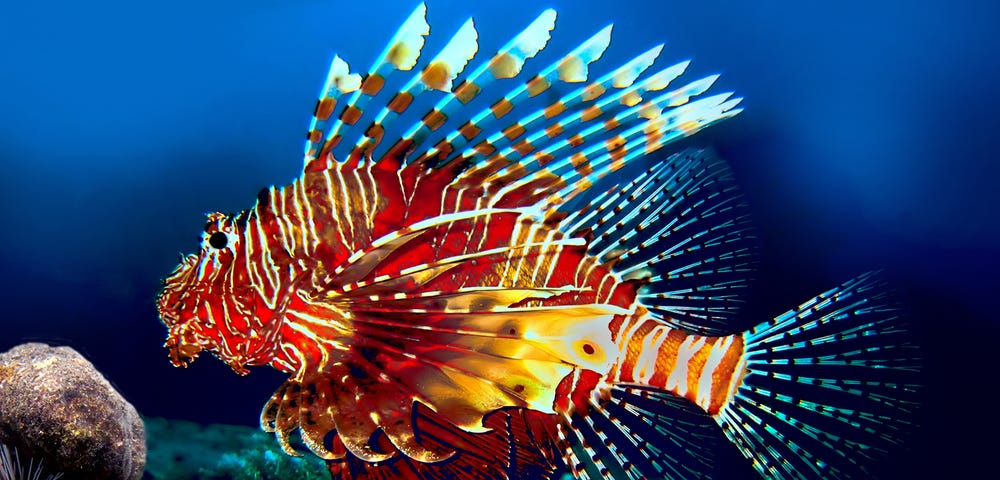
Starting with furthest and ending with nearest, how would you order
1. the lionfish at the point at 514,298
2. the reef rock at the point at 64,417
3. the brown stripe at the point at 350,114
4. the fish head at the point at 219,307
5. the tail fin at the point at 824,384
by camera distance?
the reef rock at the point at 64,417 < the tail fin at the point at 824,384 < the brown stripe at the point at 350,114 < the fish head at the point at 219,307 < the lionfish at the point at 514,298

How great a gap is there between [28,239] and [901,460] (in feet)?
25.3

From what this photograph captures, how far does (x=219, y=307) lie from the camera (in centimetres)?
120

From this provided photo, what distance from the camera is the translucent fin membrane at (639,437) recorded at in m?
1.33

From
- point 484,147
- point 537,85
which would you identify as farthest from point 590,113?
point 484,147

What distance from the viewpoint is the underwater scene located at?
1.13 m

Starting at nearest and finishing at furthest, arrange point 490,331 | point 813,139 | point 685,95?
point 490,331
point 685,95
point 813,139

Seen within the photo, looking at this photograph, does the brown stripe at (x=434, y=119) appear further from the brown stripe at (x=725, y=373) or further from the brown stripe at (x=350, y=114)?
the brown stripe at (x=725, y=373)

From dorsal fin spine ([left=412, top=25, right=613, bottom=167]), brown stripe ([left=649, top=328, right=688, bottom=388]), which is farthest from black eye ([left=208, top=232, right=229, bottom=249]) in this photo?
brown stripe ([left=649, top=328, right=688, bottom=388])

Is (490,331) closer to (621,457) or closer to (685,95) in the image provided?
Result: (621,457)

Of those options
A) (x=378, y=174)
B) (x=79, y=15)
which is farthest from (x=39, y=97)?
(x=378, y=174)

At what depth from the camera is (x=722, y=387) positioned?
4.94ft

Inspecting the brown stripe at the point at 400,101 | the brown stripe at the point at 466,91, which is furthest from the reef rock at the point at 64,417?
the brown stripe at the point at 466,91

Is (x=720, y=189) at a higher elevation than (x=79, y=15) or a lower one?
lower

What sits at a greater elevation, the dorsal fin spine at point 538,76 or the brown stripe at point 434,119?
the dorsal fin spine at point 538,76
